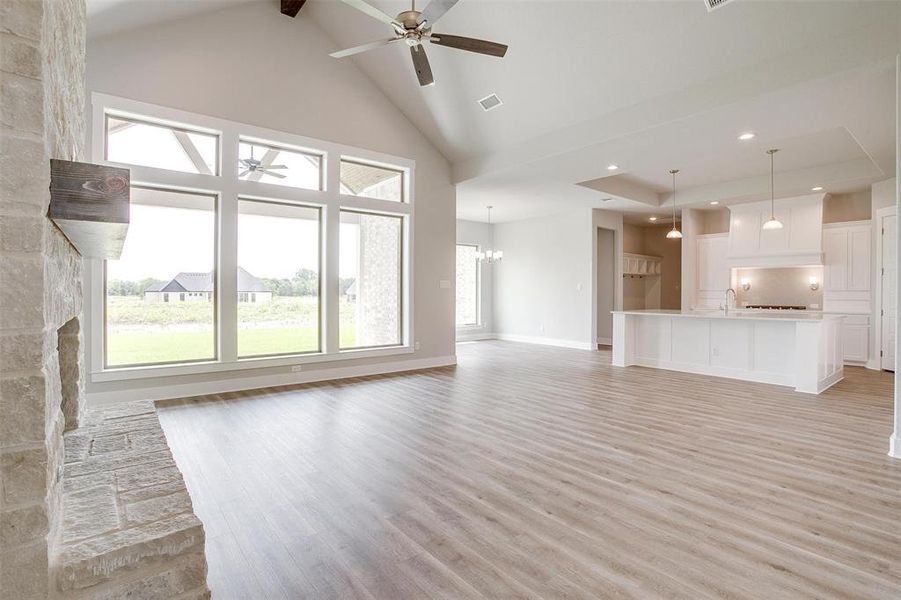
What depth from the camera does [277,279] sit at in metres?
5.88

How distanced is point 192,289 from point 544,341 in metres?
7.40

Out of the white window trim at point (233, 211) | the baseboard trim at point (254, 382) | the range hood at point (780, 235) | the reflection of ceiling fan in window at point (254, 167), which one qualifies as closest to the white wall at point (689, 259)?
the range hood at point (780, 235)

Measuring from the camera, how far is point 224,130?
5.24 meters

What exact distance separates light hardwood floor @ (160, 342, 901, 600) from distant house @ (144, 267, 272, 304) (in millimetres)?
1202

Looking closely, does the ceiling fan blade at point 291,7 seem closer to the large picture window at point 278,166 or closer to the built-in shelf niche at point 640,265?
Answer: the large picture window at point 278,166

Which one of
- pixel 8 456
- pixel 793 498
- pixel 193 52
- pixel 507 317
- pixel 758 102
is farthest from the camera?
pixel 507 317

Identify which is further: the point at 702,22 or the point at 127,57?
the point at 127,57

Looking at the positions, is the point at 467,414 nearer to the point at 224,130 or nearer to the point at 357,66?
the point at 224,130

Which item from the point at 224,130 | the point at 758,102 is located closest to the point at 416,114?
the point at 224,130

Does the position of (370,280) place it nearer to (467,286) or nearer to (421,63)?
(421,63)

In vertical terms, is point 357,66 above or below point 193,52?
above

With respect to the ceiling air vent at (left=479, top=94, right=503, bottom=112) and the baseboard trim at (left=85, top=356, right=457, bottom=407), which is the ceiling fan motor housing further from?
the baseboard trim at (left=85, top=356, right=457, bottom=407)

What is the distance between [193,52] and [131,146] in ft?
4.17

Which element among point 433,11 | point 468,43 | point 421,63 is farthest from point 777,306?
point 433,11
